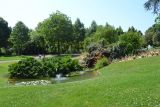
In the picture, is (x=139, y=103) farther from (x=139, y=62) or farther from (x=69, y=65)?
(x=69, y=65)

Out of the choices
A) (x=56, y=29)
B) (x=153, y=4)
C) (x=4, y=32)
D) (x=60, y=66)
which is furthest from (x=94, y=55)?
(x=4, y=32)

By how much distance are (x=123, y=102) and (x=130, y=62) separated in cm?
2111

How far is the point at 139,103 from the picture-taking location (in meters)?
16.3

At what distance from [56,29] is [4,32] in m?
20.7

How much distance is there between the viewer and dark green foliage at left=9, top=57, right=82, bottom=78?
36906mm

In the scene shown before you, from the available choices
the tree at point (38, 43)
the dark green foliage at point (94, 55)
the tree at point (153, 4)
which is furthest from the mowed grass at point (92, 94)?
the tree at point (38, 43)

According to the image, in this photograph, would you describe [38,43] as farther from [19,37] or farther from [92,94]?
[92,94]

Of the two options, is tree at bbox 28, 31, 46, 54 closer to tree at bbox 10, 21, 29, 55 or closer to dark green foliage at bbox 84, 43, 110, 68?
tree at bbox 10, 21, 29, 55

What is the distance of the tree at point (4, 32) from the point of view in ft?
316

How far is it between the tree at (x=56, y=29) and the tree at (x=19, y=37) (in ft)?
34.4

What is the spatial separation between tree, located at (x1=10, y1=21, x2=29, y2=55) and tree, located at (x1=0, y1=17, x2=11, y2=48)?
2692mm

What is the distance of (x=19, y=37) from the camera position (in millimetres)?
94562

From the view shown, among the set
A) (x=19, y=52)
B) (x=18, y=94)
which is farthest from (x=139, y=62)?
(x=19, y=52)

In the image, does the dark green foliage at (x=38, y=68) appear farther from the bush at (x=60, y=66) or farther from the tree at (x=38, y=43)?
the tree at (x=38, y=43)
